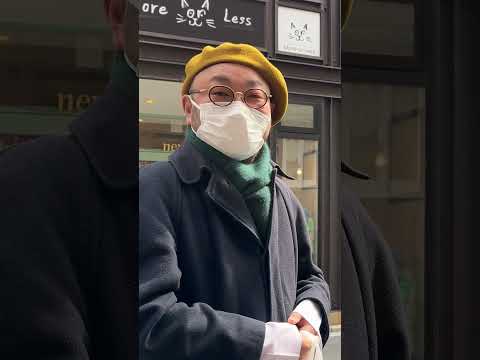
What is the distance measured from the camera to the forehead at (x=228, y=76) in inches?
63.8

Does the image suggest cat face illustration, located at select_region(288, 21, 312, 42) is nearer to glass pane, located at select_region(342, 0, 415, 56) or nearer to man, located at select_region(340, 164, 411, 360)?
glass pane, located at select_region(342, 0, 415, 56)

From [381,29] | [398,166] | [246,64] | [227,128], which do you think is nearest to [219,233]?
[227,128]

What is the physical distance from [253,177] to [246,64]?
34 centimetres

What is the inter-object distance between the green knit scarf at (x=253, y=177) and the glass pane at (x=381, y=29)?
2.56ft

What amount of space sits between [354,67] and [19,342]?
5.21 ft

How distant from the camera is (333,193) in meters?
1.85

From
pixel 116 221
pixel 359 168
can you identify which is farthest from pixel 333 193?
pixel 116 221

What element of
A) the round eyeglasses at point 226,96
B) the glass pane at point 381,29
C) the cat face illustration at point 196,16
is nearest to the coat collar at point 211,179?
the round eyeglasses at point 226,96

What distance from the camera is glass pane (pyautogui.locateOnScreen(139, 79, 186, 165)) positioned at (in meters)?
1.60

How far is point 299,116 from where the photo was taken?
5.77 ft

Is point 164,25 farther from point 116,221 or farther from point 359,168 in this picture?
point 359,168

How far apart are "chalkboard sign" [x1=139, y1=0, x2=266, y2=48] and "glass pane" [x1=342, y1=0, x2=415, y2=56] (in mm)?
597

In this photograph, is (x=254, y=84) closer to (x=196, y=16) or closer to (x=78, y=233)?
(x=196, y=16)

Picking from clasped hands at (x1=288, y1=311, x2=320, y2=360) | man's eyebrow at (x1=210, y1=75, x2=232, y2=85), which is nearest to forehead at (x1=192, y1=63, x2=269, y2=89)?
man's eyebrow at (x1=210, y1=75, x2=232, y2=85)
